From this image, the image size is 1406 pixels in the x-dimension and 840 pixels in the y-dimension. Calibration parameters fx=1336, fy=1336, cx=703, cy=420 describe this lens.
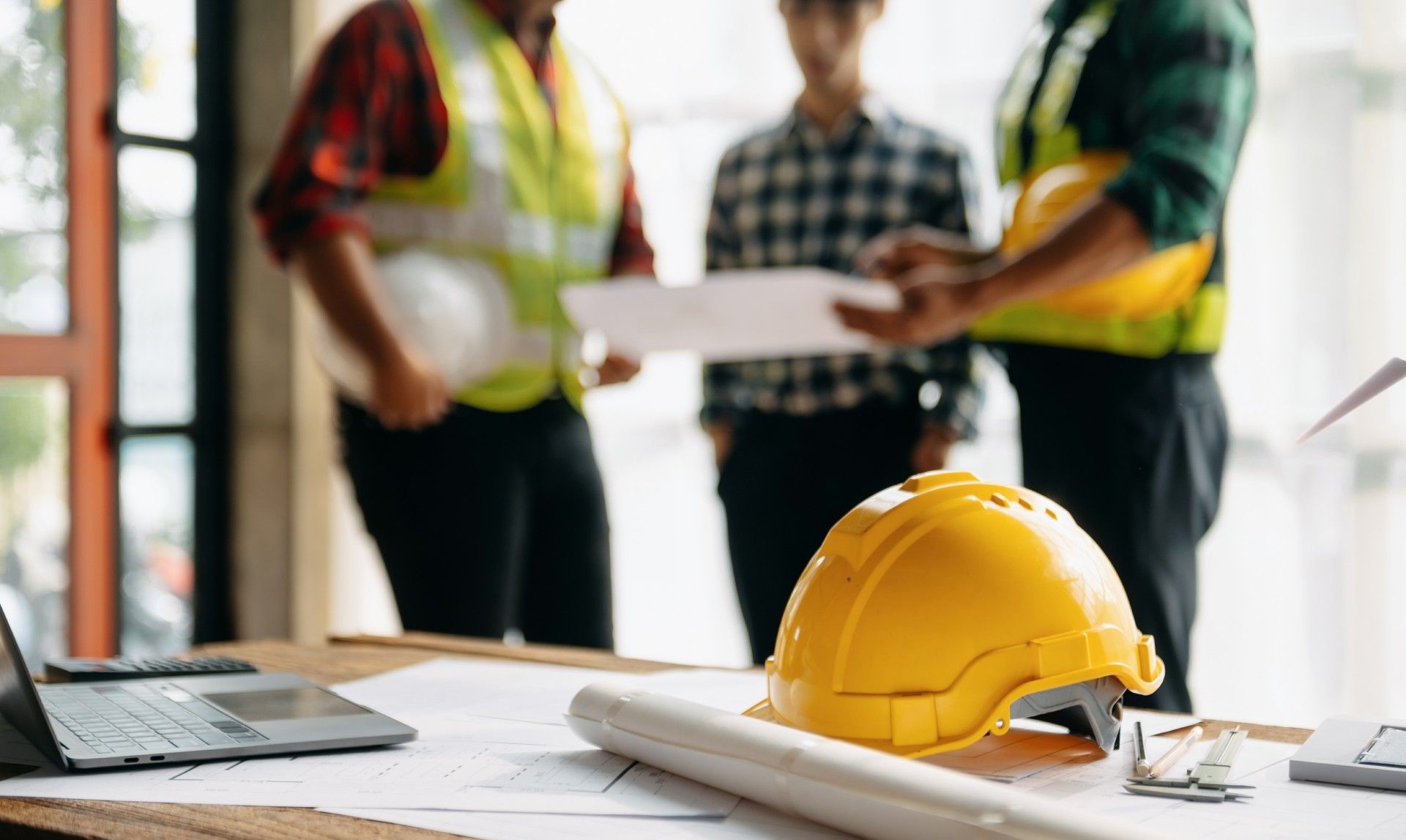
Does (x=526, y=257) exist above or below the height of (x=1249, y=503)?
above

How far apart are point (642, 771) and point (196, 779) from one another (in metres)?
0.26

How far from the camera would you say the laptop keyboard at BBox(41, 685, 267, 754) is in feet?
2.71

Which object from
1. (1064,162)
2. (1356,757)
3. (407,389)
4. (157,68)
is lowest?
(1356,757)

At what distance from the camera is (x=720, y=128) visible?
2865 mm

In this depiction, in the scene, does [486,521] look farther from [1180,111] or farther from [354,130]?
[1180,111]

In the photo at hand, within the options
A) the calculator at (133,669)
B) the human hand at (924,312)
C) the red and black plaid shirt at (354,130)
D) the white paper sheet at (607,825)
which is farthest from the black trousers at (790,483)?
the white paper sheet at (607,825)

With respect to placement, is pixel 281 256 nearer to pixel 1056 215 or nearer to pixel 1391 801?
pixel 1056 215

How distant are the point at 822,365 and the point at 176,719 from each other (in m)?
1.46

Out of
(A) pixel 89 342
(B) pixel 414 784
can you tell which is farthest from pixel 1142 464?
(A) pixel 89 342

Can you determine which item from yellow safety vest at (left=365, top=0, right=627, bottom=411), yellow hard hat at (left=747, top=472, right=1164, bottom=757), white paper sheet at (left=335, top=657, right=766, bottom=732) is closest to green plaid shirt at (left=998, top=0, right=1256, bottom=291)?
yellow safety vest at (left=365, top=0, right=627, bottom=411)

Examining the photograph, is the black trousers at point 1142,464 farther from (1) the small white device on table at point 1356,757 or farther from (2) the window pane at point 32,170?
(2) the window pane at point 32,170

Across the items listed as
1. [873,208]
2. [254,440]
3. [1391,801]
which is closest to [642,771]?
[1391,801]

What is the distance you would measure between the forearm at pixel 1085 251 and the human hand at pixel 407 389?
85 centimetres

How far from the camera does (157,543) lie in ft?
10.5
